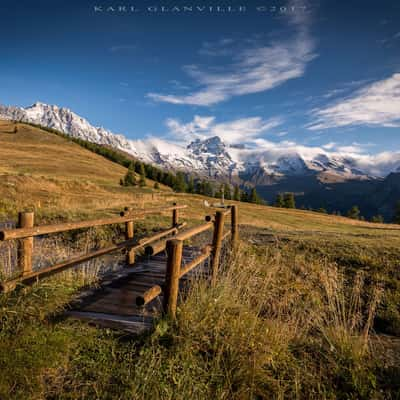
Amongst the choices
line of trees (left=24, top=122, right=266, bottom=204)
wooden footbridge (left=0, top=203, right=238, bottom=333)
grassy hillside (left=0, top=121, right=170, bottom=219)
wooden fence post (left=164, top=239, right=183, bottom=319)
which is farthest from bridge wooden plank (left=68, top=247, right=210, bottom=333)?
line of trees (left=24, top=122, right=266, bottom=204)

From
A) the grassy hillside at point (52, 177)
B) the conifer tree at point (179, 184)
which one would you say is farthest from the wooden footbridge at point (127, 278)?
the conifer tree at point (179, 184)

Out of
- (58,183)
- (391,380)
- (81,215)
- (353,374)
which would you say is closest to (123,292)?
(353,374)

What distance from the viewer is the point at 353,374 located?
4203 millimetres

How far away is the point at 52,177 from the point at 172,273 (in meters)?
36.9

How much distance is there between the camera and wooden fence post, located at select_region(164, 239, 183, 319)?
4.25 meters

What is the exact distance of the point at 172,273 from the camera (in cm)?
435

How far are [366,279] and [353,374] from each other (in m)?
7.15

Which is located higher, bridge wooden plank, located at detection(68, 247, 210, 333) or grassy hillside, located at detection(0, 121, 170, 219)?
grassy hillside, located at detection(0, 121, 170, 219)

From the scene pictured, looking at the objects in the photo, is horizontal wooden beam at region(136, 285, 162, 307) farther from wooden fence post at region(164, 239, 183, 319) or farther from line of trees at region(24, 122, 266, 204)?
line of trees at region(24, 122, 266, 204)

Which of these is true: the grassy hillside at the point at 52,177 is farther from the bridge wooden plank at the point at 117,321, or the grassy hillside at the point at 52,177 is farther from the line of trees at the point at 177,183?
the bridge wooden plank at the point at 117,321

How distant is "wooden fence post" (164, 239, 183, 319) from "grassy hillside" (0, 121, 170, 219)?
55.2 feet

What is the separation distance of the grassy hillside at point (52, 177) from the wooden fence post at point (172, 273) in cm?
1684

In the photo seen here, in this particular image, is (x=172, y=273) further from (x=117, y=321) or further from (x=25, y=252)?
(x=25, y=252)

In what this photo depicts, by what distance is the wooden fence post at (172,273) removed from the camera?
4.25 m
